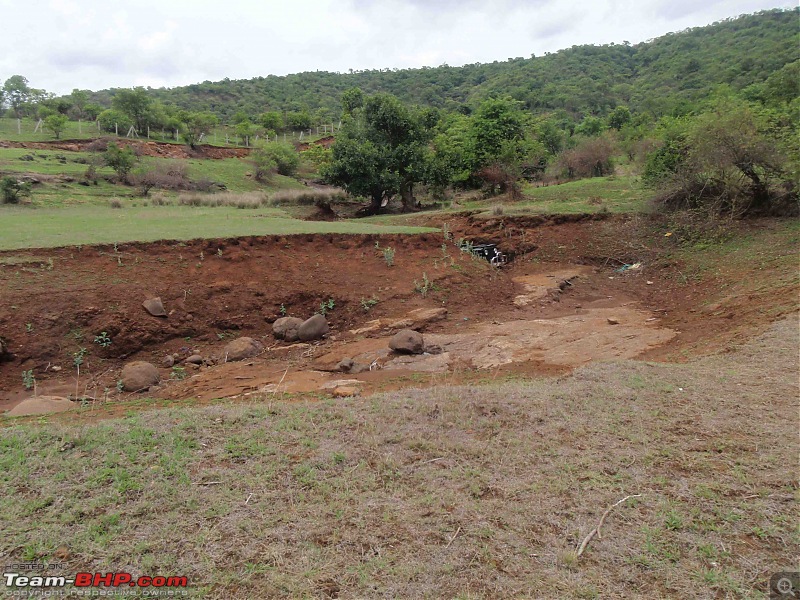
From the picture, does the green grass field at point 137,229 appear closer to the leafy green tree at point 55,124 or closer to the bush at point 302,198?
the bush at point 302,198

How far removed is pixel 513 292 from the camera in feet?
37.0

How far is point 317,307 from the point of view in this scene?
991cm

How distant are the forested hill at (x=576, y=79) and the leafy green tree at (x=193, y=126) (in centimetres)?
1789

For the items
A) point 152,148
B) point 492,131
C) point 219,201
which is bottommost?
point 219,201

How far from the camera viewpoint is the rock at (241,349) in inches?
323

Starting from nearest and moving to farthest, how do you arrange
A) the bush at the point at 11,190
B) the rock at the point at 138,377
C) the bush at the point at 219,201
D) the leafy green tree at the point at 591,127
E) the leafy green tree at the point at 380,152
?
the rock at the point at 138,377
the bush at the point at 11,190
the bush at the point at 219,201
the leafy green tree at the point at 380,152
the leafy green tree at the point at 591,127

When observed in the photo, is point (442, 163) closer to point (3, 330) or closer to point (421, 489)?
point (3, 330)

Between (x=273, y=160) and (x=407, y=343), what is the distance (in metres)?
32.6

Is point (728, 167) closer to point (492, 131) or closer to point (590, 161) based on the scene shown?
point (492, 131)

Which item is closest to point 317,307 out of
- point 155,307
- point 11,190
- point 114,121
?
point 155,307

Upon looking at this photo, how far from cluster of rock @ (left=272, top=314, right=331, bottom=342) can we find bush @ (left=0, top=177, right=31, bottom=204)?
55.0 ft

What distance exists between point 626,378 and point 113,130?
152 feet

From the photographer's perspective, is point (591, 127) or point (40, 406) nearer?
point (40, 406)

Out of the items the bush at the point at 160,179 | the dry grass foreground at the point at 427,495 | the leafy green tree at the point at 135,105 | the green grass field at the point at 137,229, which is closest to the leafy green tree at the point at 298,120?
the leafy green tree at the point at 135,105
